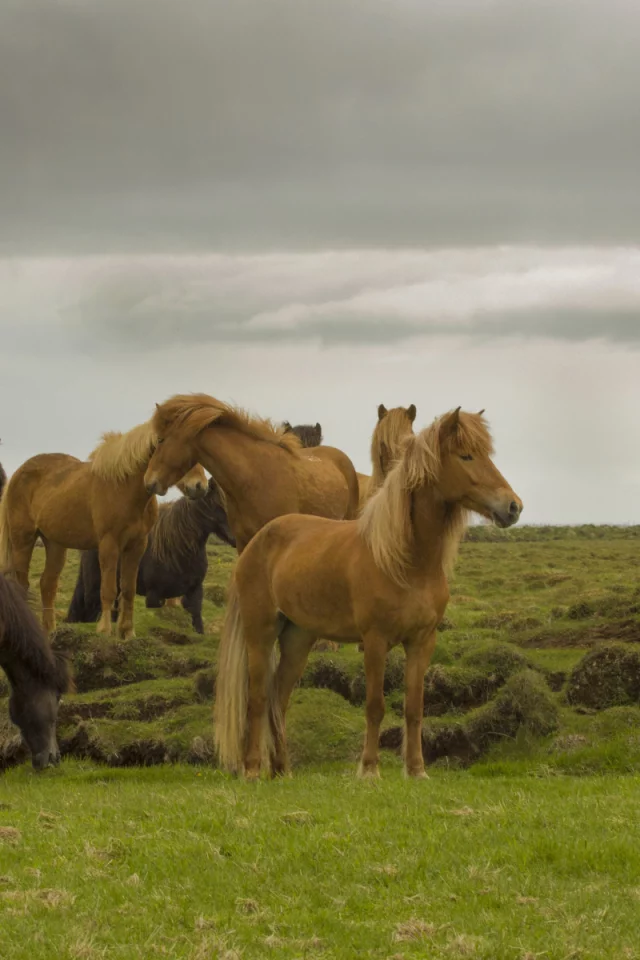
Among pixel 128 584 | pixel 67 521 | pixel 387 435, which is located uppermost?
pixel 387 435

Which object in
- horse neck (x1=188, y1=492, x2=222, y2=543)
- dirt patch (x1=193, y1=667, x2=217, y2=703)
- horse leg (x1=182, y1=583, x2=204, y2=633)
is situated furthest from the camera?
horse leg (x1=182, y1=583, x2=204, y2=633)

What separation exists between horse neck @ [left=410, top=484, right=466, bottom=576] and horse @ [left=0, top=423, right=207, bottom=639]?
5674 millimetres

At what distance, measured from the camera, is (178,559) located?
68.1ft

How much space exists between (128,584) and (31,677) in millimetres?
5151

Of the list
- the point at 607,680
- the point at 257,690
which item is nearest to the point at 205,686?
the point at 257,690

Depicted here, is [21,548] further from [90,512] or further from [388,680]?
[388,680]

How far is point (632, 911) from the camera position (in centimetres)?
616

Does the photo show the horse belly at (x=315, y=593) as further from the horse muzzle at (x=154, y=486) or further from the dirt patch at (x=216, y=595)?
the dirt patch at (x=216, y=595)

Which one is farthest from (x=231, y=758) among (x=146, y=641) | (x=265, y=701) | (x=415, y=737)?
(x=146, y=641)

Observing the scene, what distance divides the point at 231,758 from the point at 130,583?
6970 mm

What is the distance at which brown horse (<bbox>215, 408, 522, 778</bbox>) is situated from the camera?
934 centimetres

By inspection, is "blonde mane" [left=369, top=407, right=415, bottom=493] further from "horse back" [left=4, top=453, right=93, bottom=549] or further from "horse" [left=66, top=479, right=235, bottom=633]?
"horse" [left=66, top=479, right=235, bottom=633]

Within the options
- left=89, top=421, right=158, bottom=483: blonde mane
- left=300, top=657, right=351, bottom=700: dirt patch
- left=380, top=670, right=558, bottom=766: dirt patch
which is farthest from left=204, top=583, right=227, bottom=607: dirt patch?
left=380, top=670, right=558, bottom=766: dirt patch

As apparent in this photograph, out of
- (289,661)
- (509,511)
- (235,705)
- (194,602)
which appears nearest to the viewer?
(509,511)
